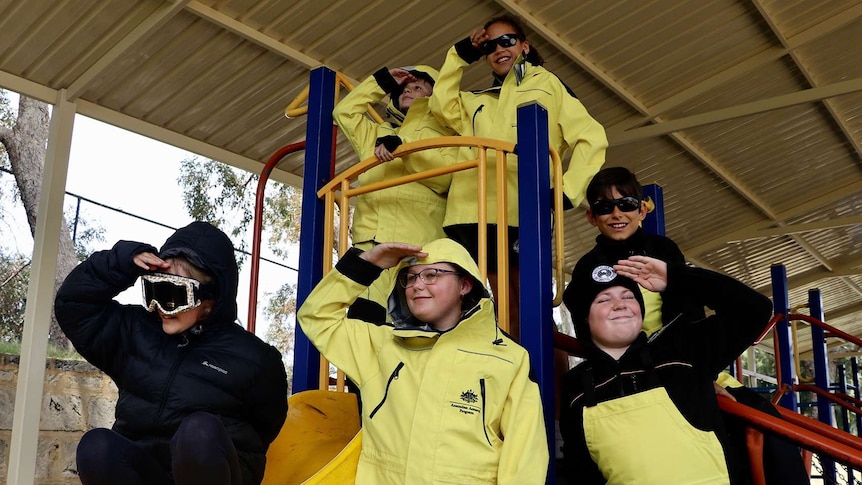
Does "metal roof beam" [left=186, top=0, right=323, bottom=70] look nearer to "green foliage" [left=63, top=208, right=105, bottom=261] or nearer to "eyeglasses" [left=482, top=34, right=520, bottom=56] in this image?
"eyeglasses" [left=482, top=34, right=520, bottom=56]

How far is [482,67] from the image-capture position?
6652 mm

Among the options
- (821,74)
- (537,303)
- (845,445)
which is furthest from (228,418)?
(821,74)

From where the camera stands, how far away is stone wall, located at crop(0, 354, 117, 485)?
7.88 m

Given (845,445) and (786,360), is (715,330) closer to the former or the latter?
(845,445)

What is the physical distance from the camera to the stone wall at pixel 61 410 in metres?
7.88

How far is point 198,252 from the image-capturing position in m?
1.99

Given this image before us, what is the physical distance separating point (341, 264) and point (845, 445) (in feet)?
4.37

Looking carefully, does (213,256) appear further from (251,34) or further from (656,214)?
(251,34)

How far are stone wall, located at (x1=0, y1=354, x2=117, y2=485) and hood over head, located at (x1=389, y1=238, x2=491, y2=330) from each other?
6.80 meters

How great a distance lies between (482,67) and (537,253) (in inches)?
182

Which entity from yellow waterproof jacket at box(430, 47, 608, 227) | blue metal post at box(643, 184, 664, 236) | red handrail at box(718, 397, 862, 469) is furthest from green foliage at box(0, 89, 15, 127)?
red handrail at box(718, 397, 862, 469)

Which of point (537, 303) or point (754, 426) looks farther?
point (537, 303)

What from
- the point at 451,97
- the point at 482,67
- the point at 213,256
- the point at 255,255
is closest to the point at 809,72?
the point at 482,67

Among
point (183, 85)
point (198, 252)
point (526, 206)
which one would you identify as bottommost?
point (198, 252)
